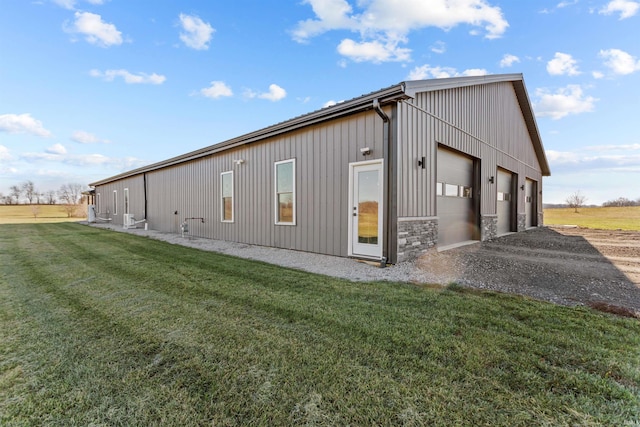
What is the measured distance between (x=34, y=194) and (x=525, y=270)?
5122 centimetres

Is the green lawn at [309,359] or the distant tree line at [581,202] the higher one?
the distant tree line at [581,202]

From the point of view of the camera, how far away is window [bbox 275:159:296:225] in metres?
7.32

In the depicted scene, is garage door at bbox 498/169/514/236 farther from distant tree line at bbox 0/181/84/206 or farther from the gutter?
distant tree line at bbox 0/181/84/206

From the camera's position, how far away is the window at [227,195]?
30.8 feet

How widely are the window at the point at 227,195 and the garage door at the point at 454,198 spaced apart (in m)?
6.52

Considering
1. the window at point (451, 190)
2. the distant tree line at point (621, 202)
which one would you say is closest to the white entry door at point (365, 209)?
the window at point (451, 190)

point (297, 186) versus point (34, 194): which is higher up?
point (34, 194)

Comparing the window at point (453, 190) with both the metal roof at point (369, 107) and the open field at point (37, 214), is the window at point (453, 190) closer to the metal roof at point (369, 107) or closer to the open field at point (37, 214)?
the metal roof at point (369, 107)

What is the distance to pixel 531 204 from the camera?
48.6 ft

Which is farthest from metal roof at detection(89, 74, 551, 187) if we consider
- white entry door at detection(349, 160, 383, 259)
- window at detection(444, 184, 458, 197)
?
window at detection(444, 184, 458, 197)

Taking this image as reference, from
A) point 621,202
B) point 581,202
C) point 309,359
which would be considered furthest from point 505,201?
point 621,202

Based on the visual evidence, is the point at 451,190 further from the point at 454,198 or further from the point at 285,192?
the point at 285,192

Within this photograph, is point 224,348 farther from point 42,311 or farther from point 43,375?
point 42,311

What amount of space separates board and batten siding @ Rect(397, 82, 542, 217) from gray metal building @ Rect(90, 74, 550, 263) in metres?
0.04
